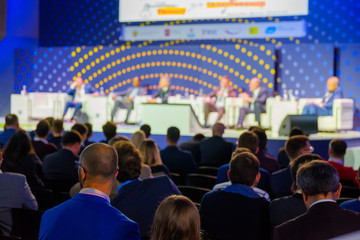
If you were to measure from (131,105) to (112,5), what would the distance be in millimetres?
4030

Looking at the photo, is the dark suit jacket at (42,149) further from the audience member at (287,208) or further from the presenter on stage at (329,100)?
the presenter on stage at (329,100)

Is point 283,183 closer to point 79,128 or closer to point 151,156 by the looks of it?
point 151,156

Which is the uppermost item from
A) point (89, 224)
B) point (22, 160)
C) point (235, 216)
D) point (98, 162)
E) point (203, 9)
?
point (203, 9)

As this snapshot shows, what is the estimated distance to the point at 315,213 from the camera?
2195 mm

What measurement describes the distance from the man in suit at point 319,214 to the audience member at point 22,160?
2607mm

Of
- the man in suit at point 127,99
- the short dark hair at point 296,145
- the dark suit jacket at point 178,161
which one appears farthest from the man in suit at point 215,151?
the man in suit at point 127,99

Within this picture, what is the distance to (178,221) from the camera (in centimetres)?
152

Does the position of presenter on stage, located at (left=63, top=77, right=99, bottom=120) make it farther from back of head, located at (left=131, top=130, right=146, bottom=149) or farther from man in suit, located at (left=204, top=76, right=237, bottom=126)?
back of head, located at (left=131, top=130, right=146, bottom=149)

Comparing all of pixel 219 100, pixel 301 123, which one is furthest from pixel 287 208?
pixel 219 100

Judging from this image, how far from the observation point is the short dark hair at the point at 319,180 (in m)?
2.25

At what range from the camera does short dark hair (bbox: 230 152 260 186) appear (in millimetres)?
3039

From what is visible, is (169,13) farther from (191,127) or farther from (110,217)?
(110,217)

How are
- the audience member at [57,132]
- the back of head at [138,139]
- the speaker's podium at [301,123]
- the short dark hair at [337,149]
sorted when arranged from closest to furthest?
the short dark hair at [337,149] → the back of head at [138,139] → the audience member at [57,132] → the speaker's podium at [301,123]

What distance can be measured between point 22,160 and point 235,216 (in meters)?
2.06
